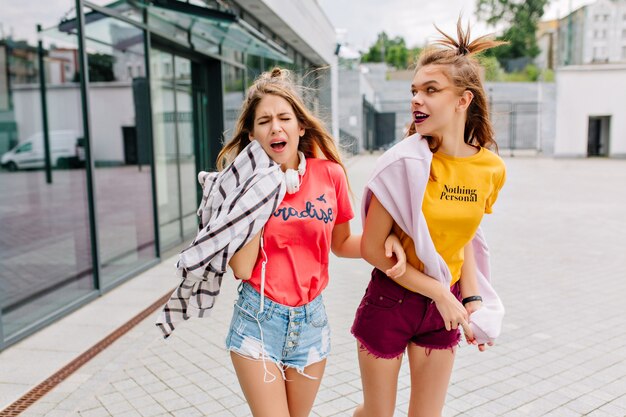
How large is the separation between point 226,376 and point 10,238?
9.25 feet

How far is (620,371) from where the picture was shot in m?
3.95

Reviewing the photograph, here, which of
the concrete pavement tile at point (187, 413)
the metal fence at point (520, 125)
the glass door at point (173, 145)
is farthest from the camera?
the metal fence at point (520, 125)

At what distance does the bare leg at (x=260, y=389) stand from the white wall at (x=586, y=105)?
31.1 meters

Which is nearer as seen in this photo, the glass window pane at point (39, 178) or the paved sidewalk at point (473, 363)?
the paved sidewalk at point (473, 363)

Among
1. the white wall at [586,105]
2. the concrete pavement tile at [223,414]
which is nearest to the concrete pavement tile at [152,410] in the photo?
the concrete pavement tile at [223,414]

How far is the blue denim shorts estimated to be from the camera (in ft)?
6.64

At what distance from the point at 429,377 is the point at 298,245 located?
2.31 feet

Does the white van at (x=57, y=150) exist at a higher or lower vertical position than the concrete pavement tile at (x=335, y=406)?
higher

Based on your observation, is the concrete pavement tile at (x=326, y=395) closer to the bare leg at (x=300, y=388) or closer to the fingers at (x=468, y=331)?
the bare leg at (x=300, y=388)

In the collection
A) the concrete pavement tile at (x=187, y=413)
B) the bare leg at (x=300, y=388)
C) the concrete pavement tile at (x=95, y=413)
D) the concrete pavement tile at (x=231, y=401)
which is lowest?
the concrete pavement tile at (x=231, y=401)

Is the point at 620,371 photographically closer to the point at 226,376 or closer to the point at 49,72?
the point at 226,376

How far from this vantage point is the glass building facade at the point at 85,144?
539 centimetres

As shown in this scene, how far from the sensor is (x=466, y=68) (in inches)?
77.7

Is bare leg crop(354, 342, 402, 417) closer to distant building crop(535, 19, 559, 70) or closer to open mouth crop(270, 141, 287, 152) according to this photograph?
open mouth crop(270, 141, 287, 152)
